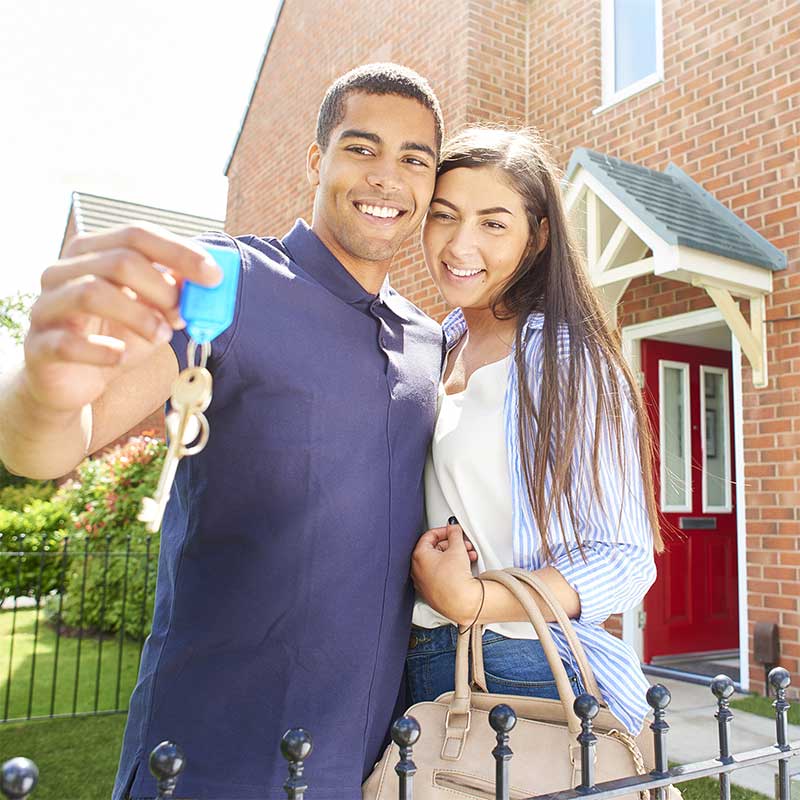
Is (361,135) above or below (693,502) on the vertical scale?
above

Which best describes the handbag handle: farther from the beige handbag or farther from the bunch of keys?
the bunch of keys

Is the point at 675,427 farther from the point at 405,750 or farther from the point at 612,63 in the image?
the point at 405,750

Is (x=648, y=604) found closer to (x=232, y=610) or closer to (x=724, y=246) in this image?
(x=724, y=246)

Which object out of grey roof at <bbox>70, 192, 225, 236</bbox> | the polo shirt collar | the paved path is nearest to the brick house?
the paved path

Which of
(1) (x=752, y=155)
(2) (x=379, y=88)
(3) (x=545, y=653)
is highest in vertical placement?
(1) (x=752, y=155)

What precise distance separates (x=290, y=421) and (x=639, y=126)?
21.8 feet

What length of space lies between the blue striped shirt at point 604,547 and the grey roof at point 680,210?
4089 mm

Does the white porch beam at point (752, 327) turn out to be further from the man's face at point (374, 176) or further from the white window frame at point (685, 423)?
the man's face at point (374, 176)

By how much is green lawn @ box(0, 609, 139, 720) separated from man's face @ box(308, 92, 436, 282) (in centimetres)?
509

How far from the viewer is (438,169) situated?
195cm

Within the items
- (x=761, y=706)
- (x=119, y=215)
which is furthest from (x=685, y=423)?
(x=119, y=215)

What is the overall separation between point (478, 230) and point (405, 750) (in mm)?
1215

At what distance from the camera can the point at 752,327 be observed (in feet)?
19.1

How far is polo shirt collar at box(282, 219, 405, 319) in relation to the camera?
5.36ft
